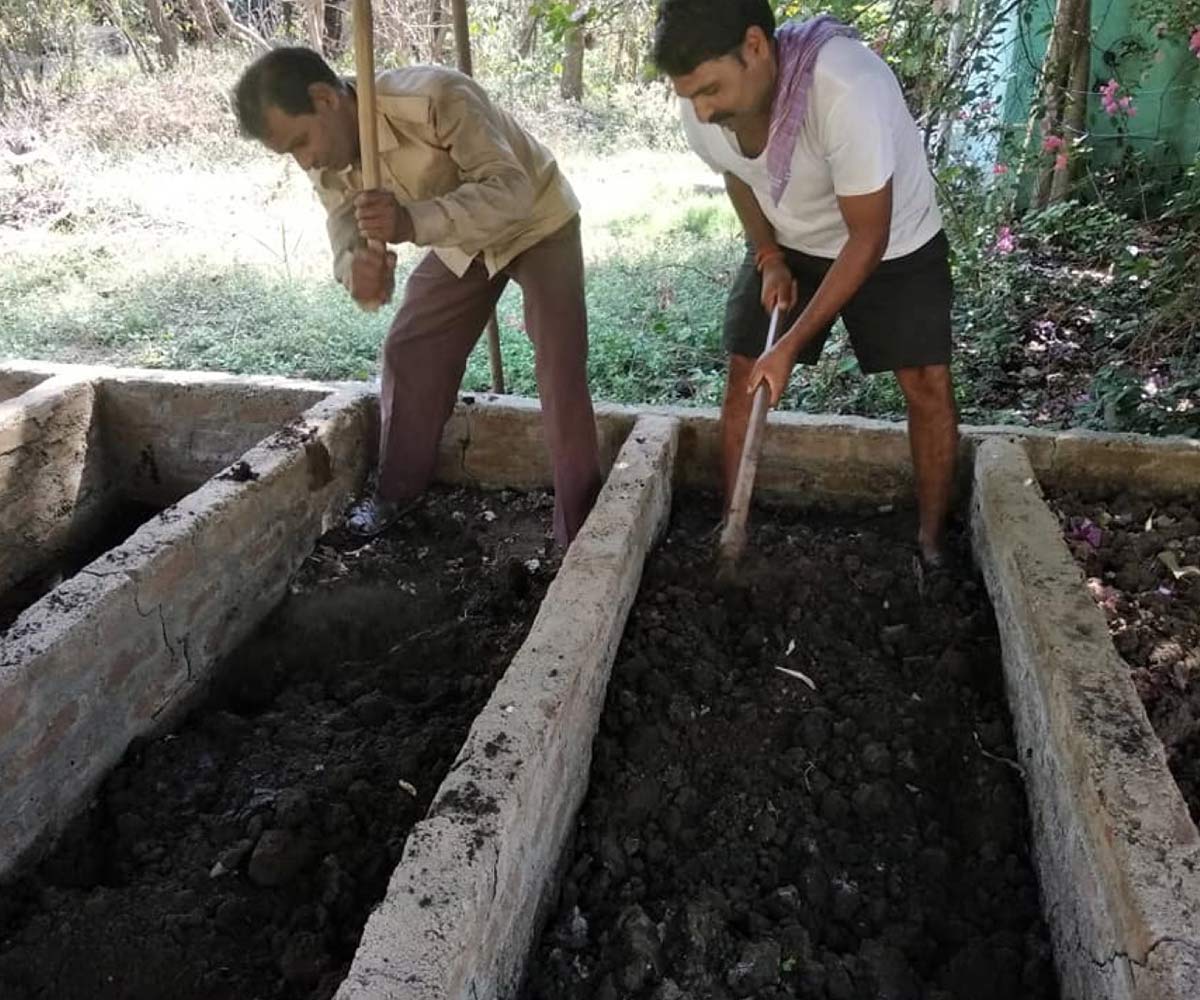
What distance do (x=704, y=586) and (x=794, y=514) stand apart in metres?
0.64

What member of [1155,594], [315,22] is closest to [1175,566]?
[1155,594]

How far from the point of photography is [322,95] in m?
2.53

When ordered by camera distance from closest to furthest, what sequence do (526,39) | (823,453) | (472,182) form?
(472,182) < (823,453) < (526,39)

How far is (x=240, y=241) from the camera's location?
678 centimetres

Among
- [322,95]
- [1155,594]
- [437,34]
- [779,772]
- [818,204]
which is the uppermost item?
[437,34]

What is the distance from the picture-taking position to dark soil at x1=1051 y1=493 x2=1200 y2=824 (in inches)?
85.3

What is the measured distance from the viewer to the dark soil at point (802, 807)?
5.62 ft

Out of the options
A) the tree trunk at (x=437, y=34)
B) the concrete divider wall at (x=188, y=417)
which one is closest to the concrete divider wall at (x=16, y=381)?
the concrete divider wall at (x=188, y=417)

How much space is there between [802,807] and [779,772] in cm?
9

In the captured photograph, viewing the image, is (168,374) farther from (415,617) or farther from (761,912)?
(761,912)

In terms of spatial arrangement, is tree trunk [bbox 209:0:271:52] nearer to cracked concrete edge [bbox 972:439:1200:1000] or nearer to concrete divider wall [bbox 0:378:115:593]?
concrete divider wall [bbox 0:378:115:593]

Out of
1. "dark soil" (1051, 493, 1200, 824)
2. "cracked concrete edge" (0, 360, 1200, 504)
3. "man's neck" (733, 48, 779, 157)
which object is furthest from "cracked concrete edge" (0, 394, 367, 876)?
"dark soil" (1051, 493, 1200, 824)

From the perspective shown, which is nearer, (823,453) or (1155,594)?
(1155,594)

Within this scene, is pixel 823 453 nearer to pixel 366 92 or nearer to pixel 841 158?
pixel 841 158
